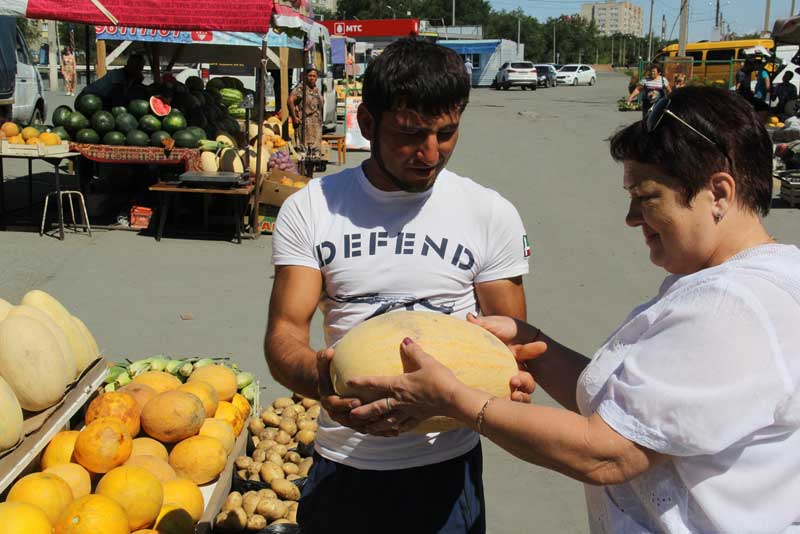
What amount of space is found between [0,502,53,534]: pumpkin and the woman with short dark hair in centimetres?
177

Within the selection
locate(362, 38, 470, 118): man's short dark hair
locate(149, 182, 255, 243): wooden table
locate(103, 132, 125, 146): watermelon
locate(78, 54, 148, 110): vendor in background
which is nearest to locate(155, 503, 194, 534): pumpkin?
locate(362, 38, 470, 118): man's short dark hair

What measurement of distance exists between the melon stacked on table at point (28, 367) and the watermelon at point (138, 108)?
290 inches

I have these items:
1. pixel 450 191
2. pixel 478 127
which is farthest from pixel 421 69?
pixel 478 127

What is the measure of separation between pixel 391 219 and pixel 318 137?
13.2 metres

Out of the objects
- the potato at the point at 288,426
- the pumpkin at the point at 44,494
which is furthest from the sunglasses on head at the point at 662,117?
the potato at the point at 288,426

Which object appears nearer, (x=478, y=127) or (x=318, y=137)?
(x=318, y=137)

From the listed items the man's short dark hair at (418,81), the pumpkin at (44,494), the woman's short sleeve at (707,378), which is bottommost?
the pumpkin at (44,494)

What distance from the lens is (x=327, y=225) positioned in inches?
89.6

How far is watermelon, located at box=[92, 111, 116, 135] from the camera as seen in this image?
10367 mm

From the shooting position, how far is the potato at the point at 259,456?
438 cm

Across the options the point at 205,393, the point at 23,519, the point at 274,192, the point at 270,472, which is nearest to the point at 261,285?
the point at 274,192

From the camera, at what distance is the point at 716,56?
3350 centimetres

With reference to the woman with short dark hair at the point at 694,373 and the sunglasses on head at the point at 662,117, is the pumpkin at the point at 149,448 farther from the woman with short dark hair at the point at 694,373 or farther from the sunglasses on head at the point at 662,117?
the sunglasses on head at the point at 662,117

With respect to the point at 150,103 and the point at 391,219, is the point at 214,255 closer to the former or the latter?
the point at 150,103
